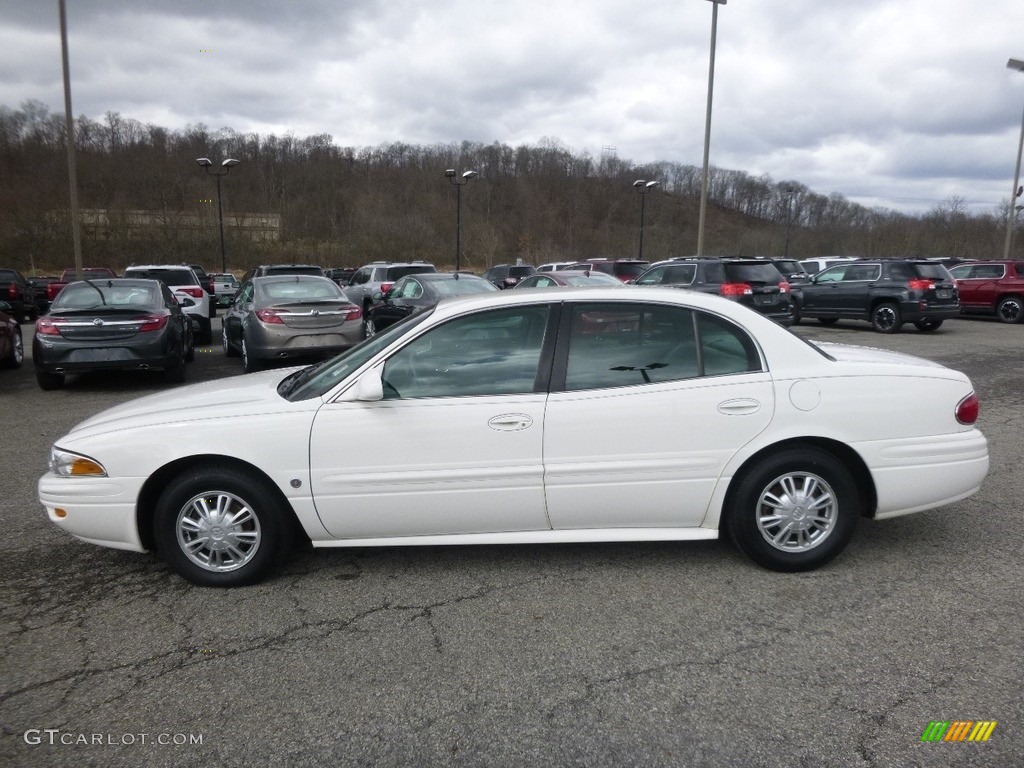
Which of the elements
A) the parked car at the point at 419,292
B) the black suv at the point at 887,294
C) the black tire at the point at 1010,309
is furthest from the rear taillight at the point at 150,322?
the black tire at the point at 1010,309

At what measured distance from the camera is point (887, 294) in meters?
17.2

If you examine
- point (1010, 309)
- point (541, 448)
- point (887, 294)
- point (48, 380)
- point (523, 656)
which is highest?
point (887, 294)

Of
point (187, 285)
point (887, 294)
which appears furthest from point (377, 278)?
point (887, 294)

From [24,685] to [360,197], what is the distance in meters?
107

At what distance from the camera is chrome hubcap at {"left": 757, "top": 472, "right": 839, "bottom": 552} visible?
3850 millimetres

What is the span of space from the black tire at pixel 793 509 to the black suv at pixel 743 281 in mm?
11354

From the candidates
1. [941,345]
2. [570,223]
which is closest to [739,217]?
[570,223]

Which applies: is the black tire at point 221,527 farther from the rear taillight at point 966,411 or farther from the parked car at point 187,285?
the parked car at point 187,285

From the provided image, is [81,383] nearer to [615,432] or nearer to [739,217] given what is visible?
[615,432]

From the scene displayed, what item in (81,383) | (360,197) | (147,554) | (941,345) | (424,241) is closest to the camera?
(147,554)

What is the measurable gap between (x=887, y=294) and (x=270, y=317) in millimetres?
14214

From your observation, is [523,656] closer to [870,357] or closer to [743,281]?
[870,357]

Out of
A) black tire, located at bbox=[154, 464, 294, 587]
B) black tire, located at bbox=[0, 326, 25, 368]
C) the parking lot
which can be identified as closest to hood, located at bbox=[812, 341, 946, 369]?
the parking lot

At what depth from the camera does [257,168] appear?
→ 10625 centimetres
